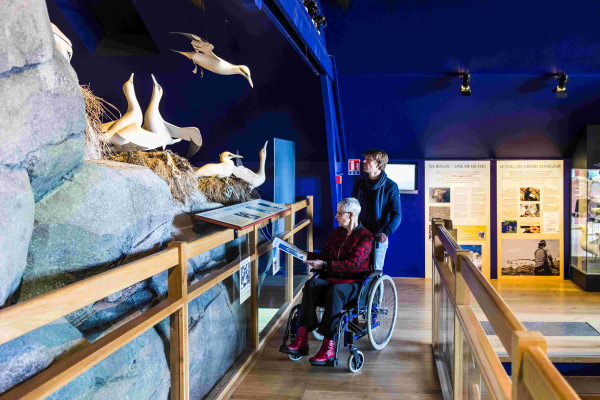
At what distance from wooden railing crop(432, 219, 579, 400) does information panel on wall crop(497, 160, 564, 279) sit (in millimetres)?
3488

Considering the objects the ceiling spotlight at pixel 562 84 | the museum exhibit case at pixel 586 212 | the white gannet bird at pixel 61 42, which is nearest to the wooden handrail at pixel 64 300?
the white gannet bird at pixel 61 42

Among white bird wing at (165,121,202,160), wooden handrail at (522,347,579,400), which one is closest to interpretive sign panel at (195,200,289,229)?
white bird wing at (165,121,202,160)

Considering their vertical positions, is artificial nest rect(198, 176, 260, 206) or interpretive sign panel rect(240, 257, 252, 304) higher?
artificial nest rect(198, 176, 260, 206)

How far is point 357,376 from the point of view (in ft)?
10.2

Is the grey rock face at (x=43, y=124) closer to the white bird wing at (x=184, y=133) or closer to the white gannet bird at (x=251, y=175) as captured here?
the white bird wing at (x=184, y=133)

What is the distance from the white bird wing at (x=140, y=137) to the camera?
8.86ft

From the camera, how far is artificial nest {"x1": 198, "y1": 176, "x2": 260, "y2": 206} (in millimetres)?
3756

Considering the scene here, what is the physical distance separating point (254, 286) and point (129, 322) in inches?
67.4

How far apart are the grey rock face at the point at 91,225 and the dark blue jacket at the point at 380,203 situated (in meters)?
2.08

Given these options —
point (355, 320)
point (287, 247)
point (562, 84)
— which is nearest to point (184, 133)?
point (287, 247)

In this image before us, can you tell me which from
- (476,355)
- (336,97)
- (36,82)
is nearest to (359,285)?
(476,355)

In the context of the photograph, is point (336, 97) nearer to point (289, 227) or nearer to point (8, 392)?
point (289, 227)

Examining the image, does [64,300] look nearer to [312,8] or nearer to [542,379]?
[542,379]

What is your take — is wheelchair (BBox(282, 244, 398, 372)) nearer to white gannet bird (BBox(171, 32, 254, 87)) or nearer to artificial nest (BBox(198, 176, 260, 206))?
artificial nest (BBox(198, 176, 260, 206))
